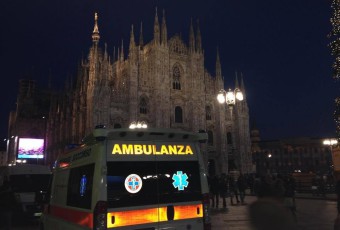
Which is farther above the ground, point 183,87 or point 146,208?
point 183,87

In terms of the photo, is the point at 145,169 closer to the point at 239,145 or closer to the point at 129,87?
the point at 129,87

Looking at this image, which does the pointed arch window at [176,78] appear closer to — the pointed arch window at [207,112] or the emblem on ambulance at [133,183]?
the pointed arch window at [207,112]

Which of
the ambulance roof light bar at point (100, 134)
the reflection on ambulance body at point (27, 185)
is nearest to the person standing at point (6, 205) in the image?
the reflection on ambulance body at point (27, 185)

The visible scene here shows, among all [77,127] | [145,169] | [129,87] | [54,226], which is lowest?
[54,226]

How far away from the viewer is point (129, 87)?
3953cm

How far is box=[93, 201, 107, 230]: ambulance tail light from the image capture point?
4914 mm

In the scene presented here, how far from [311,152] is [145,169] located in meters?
81.5

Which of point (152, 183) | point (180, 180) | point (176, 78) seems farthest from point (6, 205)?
point (176, 78)

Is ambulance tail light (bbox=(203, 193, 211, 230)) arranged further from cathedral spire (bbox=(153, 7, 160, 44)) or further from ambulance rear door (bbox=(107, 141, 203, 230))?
cathedral spire (bbox=(153, 7, 160, 44))

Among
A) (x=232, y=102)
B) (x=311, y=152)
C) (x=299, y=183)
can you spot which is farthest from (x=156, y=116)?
(x=311, y=152)

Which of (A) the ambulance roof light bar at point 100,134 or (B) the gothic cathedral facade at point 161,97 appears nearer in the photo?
(A) the ambulance roof light bar at point 100,134

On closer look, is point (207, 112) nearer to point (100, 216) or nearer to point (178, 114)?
point (178, 114)

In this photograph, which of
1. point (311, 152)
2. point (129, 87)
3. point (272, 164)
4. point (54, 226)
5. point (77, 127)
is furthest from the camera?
point (272, 164)

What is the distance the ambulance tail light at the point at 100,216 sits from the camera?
16.1 feet
